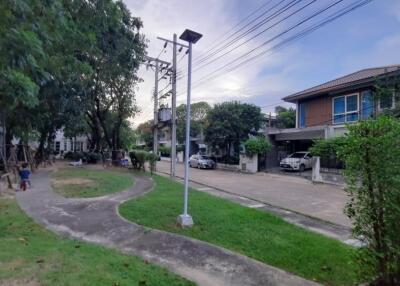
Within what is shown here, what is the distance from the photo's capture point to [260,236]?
6.25m

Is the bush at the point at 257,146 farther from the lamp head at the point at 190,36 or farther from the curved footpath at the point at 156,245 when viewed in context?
the lamp head at the point at 190,36

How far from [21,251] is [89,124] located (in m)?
29.1

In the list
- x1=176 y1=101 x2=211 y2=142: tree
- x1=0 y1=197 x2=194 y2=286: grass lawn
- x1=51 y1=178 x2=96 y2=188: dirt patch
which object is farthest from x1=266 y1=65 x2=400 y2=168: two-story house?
x1=0 y1=197 x2=194 y2=286: grass lawn

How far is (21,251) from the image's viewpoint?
15.6ft

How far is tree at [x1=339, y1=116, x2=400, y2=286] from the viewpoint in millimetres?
3393

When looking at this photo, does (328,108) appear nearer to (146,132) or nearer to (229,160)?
(229,160)

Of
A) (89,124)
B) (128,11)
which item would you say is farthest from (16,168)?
(89,124)

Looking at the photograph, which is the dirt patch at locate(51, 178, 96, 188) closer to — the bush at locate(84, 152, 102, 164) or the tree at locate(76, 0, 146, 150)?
the tree at locate(76, 0, 146, 150)

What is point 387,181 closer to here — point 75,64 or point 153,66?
point 75,64

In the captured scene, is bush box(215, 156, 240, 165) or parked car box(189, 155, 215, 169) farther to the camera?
parked car box(189, 155, 215, 169)

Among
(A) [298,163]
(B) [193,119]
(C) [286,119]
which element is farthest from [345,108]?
(B) [193,119]

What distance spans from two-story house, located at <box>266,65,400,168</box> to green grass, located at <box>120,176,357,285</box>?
14.1 meters

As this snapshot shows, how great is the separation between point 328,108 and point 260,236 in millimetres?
20039

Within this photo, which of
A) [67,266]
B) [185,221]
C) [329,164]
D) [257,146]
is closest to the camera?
[67,266]
